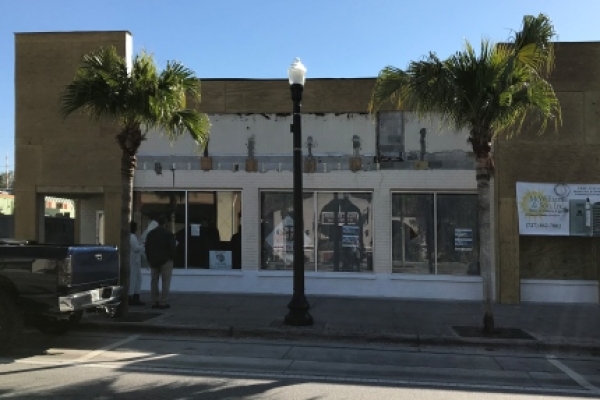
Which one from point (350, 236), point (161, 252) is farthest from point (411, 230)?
point (161, 252)

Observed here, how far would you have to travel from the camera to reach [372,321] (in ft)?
34.1

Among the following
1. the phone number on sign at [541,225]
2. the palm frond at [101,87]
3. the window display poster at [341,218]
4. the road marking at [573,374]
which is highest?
the palm frond at [101,87]

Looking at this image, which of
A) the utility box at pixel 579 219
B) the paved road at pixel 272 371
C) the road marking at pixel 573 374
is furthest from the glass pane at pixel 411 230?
the road marking at pixel 573 374

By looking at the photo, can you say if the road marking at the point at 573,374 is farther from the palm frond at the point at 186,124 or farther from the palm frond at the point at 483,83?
the palm frond at the point at 186,124

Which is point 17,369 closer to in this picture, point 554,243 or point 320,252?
point 320,252

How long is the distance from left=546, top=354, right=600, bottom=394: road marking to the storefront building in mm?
4824

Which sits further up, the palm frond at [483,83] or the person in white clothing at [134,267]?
the palm frond at [483,83]

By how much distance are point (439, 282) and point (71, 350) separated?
8.55 metres

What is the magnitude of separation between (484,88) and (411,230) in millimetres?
5348

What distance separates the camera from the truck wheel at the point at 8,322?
308 inches

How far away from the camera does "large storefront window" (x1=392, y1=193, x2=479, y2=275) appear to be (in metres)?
13.5

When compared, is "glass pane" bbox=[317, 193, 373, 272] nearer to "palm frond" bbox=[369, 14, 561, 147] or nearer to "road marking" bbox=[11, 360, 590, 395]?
"palm frond" bbox=[369, 14, 561, 147]

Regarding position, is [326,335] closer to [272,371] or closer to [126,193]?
[272,371]

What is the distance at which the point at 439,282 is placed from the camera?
43.7ft
